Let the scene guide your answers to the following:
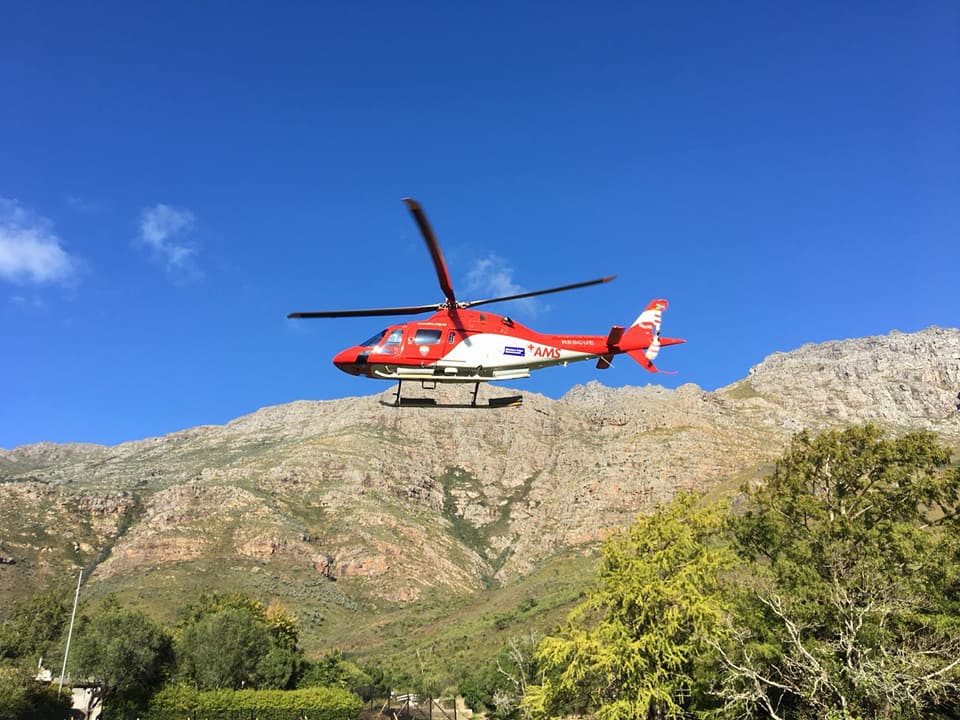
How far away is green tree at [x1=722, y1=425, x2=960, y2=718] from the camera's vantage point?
53.0 feet

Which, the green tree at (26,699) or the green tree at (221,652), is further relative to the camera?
the green tree at (221,652)

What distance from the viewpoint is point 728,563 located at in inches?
932

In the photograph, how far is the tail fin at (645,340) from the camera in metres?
21.1

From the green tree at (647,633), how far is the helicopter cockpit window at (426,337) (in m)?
11.1

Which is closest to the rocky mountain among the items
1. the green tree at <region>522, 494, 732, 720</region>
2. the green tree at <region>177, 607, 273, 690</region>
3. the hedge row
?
the green tree at <region>177, 607, 273, 690</region>

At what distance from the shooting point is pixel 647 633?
2122 centimetres

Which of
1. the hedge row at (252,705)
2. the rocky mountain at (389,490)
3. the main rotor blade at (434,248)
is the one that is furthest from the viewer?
the rocky mountain at (389,490)

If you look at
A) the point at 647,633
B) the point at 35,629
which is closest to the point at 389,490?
the point at 35,629

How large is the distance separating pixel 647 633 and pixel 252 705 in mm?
30315

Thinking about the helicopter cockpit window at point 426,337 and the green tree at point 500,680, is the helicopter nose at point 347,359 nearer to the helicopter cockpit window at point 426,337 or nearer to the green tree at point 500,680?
the helicopter cockpit window at point 426,337

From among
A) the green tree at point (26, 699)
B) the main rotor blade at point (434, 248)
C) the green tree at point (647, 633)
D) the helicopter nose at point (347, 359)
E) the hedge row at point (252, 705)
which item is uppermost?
the main rotor blade at point (434, 248)

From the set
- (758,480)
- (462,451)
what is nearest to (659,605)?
(758,480)

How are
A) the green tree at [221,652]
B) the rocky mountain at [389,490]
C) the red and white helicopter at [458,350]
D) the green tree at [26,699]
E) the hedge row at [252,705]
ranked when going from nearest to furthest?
the red and white helicopter at [458,350], the green tree at [26,699], the hedge row at [252,705], the green tree at [221,652], the rocky mountain at [389,490]

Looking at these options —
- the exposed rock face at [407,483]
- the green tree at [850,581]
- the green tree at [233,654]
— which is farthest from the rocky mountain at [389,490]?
the green tree at [850,581]
